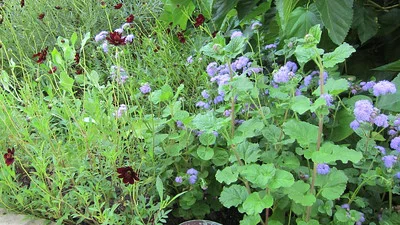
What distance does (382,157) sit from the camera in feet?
3.67

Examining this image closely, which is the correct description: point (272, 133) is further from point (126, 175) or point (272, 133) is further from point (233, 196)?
point (126, 175)

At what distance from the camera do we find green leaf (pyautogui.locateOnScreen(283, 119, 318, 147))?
96 cm

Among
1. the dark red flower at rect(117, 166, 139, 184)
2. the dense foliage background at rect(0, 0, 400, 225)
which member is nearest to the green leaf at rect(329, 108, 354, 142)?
the dense foliage background at rect(0, 0, 400, 225)

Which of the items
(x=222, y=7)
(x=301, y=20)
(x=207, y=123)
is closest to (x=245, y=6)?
(x=222, y=7)

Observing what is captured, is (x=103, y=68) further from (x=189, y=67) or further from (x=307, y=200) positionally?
(x=307, y=200)

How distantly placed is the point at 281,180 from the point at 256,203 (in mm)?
69

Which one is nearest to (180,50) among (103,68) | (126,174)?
(103,68)

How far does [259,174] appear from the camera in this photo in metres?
0.99

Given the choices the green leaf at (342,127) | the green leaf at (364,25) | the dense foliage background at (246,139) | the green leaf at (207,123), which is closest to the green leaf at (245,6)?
the dense foliage background at (246,139)

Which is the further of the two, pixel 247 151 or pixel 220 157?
pixel 220 157

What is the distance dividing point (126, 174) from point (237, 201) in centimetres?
25


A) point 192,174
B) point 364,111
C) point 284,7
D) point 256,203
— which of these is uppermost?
point 284,7

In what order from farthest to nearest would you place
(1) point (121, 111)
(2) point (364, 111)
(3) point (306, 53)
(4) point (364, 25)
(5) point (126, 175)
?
1. (4) point (364, 25)
2. (1) point (121, 111)
3. (5) point (126, 175)
4. (2) point (364, 111)
5. (3) point (306, 53)

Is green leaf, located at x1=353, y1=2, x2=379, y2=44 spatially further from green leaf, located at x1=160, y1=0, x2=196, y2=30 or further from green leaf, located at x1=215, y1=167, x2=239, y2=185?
green leaf, located at x1=215, y1=167, x2=239, y2=185
